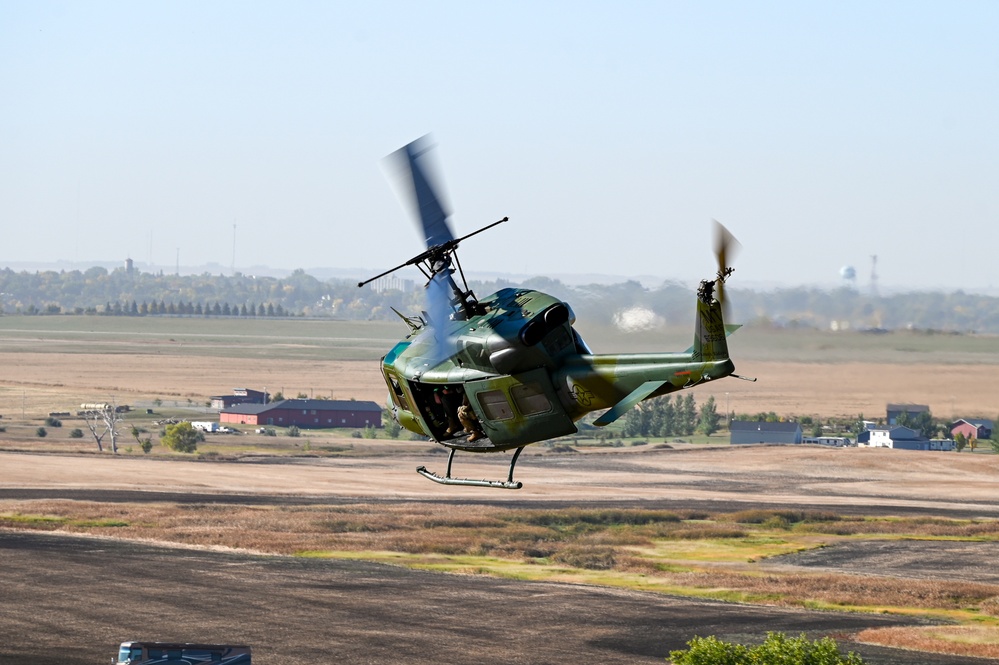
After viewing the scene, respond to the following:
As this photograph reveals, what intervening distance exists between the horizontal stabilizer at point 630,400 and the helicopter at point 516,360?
0.05m

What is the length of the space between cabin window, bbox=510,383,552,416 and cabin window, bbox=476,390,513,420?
1.12 feet

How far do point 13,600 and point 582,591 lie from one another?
4976 cm

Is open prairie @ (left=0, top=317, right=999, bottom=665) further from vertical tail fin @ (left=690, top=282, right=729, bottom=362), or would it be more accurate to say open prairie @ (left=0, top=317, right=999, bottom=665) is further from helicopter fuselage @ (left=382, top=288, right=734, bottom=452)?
vertical tail fin @ (left=690, top=282, right=729, bottom=362)

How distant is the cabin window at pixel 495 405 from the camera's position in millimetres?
42281

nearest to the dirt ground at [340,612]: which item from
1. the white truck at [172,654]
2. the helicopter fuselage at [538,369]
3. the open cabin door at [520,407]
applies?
the white truck at [172,654]

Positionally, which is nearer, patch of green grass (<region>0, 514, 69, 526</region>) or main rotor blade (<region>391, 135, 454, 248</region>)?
main rotor blade (<region>391, 135, 454, 248</region>)

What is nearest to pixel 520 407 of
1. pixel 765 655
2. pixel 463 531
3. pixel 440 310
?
pixel 440 310

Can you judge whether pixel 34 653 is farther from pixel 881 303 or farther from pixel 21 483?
pixel 21 483

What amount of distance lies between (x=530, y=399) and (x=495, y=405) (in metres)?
1.13

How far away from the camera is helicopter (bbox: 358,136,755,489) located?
137ft

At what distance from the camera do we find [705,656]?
68.4 m

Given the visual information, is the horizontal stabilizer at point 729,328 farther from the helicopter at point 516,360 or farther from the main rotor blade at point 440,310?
the main rotor blade at point 440,310

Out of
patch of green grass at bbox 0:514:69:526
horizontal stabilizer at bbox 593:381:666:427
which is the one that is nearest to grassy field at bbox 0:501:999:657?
patch of green grass at bbox 0:514:69:526

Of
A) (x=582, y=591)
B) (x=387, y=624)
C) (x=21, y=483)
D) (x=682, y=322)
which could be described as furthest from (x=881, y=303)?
(x=21, y=483)
